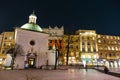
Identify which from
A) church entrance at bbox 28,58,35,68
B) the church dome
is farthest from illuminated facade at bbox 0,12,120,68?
church entrance at bbox 28,58,35,68

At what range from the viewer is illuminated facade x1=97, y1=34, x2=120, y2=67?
176 feet

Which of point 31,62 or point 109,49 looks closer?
point 31,62

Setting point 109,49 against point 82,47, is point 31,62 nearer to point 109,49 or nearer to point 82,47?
point 82,47

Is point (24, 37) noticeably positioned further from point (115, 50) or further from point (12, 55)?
point (115, 50)

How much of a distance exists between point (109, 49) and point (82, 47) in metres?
12.4

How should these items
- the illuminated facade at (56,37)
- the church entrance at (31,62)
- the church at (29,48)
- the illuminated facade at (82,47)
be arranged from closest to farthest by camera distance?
the church at (29,48)
the church entrance at (31,62)
the illuminated facade at (82,47)
the illuminated facade at (56,37)

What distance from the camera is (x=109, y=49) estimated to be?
55.1 m

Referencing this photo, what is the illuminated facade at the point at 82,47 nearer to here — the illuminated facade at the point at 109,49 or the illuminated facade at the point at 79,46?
the illuminated facade at the point at 79,46

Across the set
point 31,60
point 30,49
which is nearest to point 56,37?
point 30,49

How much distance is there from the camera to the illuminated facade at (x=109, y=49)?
53.6 meters

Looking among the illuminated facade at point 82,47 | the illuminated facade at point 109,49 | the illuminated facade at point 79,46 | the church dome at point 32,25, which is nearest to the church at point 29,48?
the church dome at point 32,25

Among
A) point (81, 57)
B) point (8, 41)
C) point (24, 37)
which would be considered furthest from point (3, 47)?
point (81, 57)

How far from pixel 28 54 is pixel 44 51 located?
4.98m

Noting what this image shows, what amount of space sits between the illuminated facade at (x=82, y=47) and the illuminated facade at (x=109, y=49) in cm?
267
